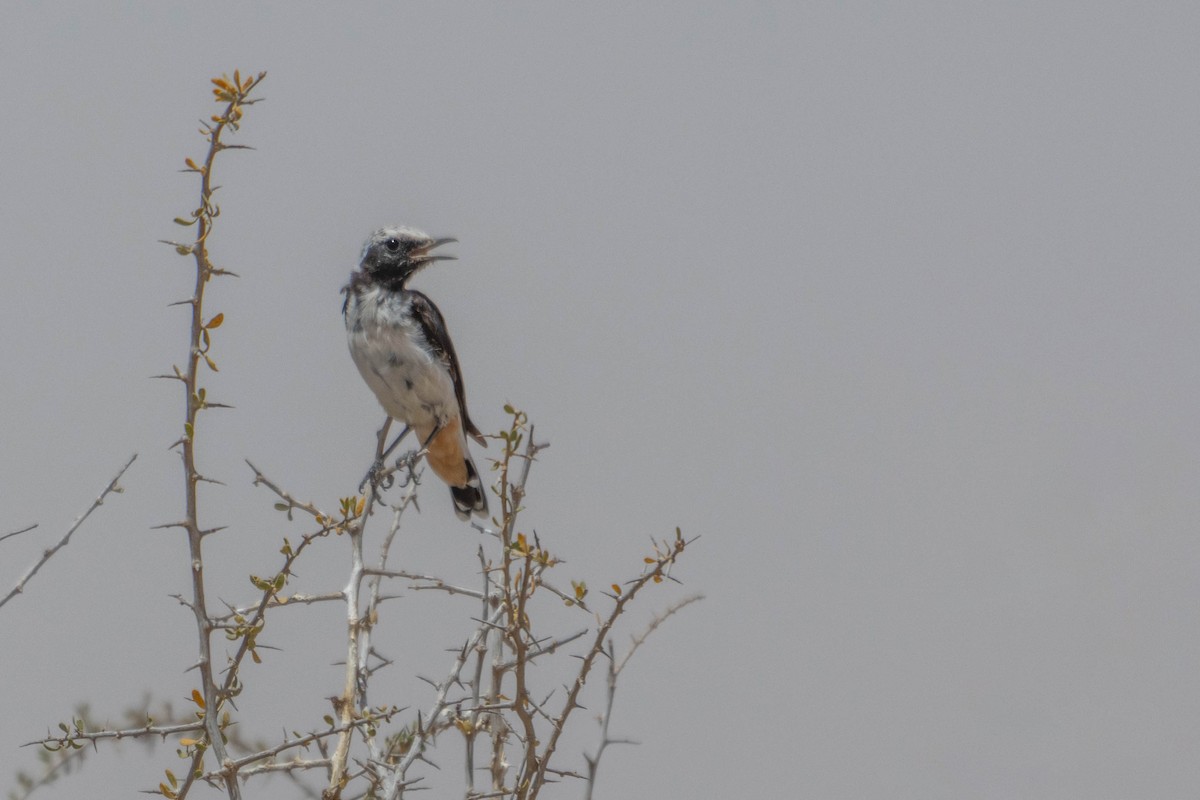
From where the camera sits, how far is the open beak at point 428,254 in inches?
246

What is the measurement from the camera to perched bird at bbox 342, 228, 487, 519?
19.9 feet

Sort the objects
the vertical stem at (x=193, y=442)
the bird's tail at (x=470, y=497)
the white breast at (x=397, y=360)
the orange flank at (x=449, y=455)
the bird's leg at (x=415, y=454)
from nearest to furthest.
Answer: the vertical stem at (x=193, y=442) → the bird's leg at (x=415, y=454) → the white breast at (x=397, y=360) → the orange flank at (x=449, y=455) → the bird's tail at (x=470, y=497)

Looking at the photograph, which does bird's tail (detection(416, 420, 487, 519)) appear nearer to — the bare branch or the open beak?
the open beak

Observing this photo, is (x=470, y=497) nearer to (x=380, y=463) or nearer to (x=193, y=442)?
(x=380, y=463)

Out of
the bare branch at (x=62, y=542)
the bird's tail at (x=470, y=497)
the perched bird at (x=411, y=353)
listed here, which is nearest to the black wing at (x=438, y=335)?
the perched bird at (x=411, y=353)

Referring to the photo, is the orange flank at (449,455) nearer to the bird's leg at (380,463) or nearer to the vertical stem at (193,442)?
the bird's leg at (380,463)

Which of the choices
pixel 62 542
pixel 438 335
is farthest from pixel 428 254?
pixel 62 542

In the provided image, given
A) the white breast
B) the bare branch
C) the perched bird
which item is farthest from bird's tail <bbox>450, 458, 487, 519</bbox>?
the bare branch

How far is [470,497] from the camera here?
6.52 meters

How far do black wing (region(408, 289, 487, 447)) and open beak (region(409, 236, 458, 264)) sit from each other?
17cm

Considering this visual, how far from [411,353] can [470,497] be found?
0.90 metres

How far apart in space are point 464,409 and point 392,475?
25.5 inches

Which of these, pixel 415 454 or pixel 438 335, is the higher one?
pixel 438 335

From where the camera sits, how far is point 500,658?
3760 mm
